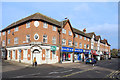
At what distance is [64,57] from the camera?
31453mm

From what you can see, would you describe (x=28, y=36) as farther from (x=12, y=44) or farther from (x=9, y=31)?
(x=9, y=31)

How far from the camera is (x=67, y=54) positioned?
3291cm

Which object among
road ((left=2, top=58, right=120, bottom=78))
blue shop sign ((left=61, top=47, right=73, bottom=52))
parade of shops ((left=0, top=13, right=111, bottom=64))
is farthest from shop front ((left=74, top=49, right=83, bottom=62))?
road ((left=2, top=58, right=120, bottom=78))

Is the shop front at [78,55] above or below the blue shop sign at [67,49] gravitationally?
below

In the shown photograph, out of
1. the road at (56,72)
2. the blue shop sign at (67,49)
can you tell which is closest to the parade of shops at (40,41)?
the blue shop sign at (67,49)

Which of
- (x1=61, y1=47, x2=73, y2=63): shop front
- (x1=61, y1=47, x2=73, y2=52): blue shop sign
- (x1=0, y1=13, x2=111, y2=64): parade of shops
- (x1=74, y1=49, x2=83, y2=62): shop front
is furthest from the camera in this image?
(x1=74, y1=49, x2=83, y2=62): shop front

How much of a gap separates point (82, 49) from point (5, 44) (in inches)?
963

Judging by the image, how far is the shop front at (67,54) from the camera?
3058 centimetres

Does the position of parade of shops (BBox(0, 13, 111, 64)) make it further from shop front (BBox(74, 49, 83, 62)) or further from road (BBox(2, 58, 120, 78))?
road (BBox(2, 58, 120, 78))

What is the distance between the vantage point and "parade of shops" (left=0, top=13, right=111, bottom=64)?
2472 centimetres

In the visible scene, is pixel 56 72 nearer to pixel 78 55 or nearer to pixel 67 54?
pixel 67 54

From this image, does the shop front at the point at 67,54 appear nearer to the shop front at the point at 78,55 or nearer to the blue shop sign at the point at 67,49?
the blue shop sign at the point at 67,49

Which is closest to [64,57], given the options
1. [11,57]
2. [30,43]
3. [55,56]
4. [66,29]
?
[55,56]

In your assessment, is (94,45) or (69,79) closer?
(69,79)
